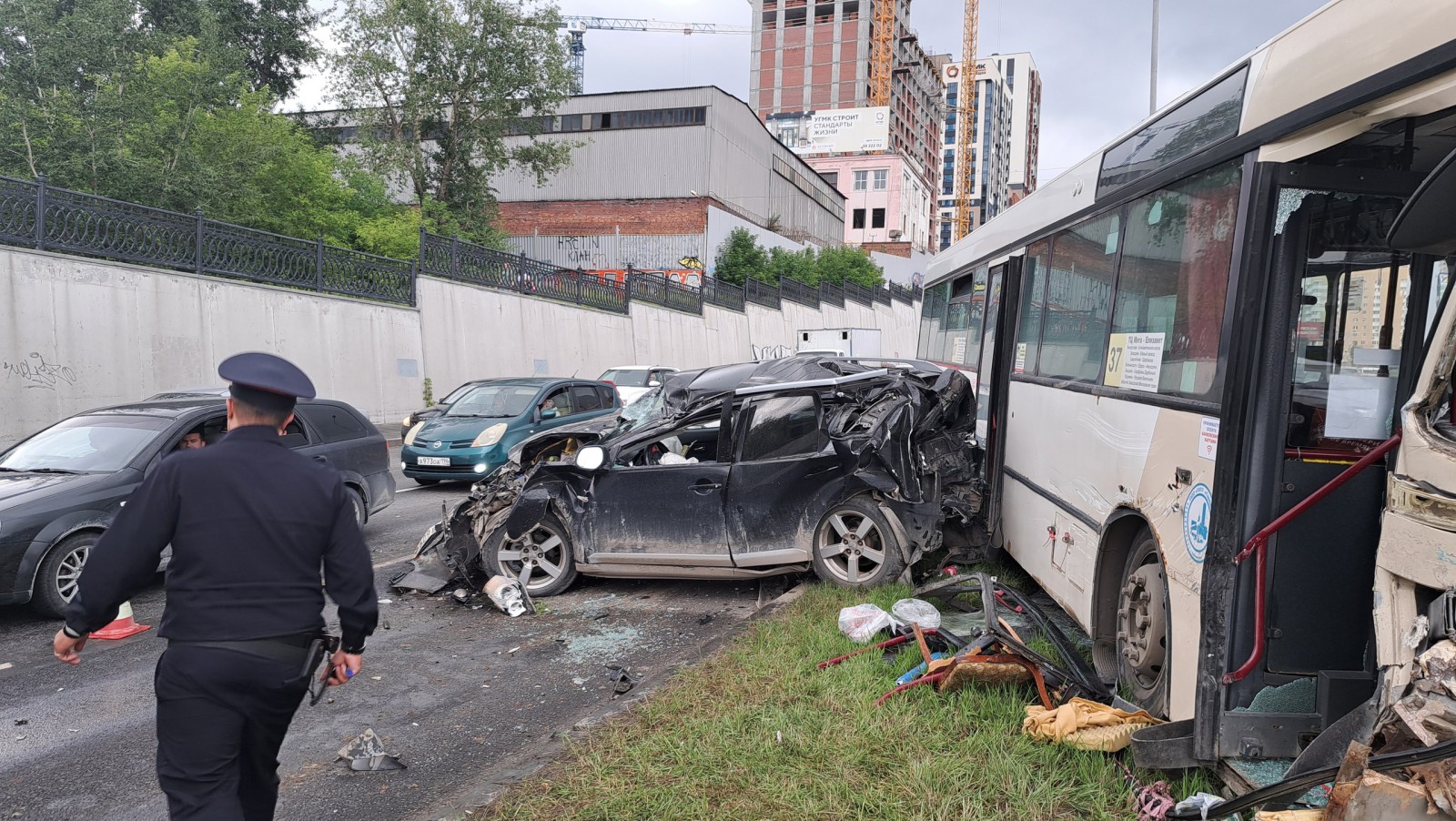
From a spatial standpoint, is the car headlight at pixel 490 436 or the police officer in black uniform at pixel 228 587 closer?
the police officer in black uniform at pixel 228 587

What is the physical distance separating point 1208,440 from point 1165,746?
1199 mm

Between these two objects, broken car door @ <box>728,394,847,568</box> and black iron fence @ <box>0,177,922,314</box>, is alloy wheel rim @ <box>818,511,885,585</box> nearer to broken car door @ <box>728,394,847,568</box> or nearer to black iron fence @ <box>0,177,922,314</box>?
broken car door @ <box>728,394,847,568</box>

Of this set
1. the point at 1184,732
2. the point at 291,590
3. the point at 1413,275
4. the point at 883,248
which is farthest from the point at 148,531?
the point at 883,248

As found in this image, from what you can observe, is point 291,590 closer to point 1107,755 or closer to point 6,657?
point 1107,755

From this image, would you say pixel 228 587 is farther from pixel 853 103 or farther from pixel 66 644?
pixel 853 103

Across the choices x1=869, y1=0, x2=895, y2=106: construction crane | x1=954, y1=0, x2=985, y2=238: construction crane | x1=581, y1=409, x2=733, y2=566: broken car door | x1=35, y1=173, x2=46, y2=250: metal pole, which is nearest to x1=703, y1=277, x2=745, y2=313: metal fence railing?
x1=35, y1=173, x2=46, y2=250: metal pole

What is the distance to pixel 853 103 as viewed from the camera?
104500mm

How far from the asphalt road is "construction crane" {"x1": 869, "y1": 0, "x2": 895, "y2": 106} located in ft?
356

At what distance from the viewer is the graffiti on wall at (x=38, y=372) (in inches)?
545

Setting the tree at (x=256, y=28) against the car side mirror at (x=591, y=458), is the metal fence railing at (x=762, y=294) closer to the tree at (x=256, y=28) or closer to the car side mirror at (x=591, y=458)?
the tree at (x=256, y=28)

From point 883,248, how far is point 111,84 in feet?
229

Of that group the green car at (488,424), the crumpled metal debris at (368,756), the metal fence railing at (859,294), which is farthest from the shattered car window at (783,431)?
the metal fence railing at (859,294)

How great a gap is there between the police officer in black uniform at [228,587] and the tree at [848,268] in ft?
187

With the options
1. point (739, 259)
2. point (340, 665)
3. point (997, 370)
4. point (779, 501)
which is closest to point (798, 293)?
point (739, 259)
